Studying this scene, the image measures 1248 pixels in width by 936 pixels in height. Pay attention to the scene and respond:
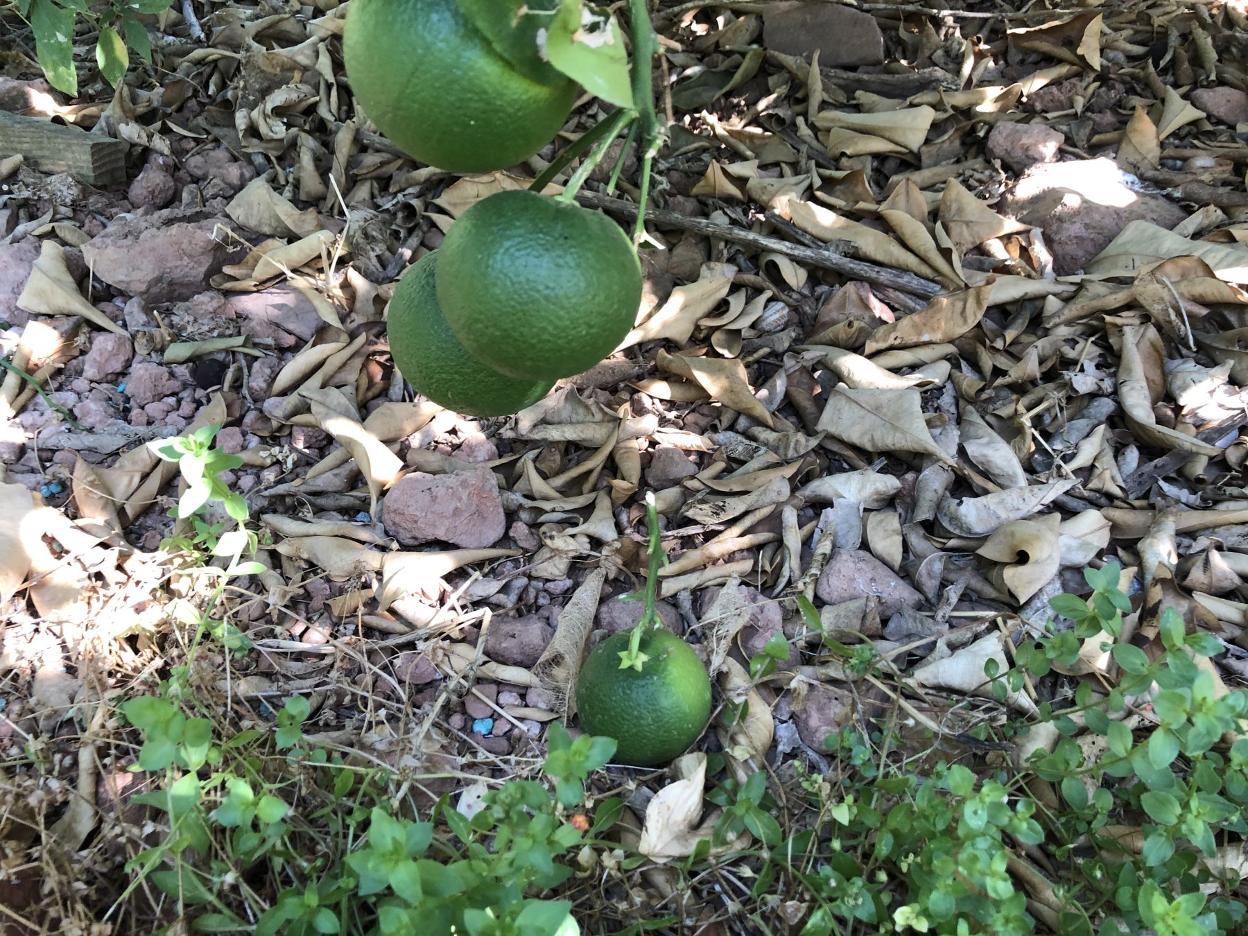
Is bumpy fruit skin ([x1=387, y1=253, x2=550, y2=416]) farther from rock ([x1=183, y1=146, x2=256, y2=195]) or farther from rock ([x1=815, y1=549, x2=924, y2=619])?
rock ([x1=183, y1=146, x2=256, y2=195])

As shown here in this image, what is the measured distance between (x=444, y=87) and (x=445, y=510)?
46.1 inches

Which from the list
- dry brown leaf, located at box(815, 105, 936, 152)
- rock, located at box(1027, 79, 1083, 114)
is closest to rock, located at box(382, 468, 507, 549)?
dry brown leaf, located at box(815, 105, 936, 152)

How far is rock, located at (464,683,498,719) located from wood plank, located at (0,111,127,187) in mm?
1824

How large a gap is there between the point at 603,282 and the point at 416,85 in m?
0.26

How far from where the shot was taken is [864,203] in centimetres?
250

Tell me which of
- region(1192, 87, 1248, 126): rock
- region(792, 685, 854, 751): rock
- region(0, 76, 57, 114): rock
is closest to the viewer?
region(792, 685, 854, 751): rock

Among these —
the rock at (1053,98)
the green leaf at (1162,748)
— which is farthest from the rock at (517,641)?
the rock at (1053,98)

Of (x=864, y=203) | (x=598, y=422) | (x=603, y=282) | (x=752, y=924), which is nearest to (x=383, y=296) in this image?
(x=598, y=422)

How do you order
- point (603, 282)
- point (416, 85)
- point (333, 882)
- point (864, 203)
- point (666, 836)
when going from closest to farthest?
point (416, 85)
point (603, 282)
point (333, 882)
point (666, 836)
point (864, 203)

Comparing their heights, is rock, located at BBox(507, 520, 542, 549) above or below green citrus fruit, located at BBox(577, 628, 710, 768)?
below

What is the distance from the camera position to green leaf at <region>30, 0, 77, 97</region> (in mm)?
1887

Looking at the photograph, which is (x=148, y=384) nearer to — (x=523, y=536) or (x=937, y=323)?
Answer: (x=523, y=536)

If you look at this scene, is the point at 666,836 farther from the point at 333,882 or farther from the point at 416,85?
the point at 416,85

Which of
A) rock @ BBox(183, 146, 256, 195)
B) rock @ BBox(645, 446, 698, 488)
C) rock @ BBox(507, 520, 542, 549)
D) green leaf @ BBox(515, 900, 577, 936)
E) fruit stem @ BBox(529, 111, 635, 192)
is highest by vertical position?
fruit stem @ BBox(529, 111, 635, 192)
